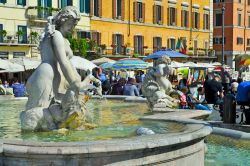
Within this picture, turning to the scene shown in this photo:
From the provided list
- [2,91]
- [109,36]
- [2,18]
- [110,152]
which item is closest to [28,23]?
Answer: [2,18]

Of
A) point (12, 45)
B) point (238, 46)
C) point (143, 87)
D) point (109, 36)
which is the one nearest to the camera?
point (143, 87)

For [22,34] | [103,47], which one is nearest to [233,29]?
[103,47]

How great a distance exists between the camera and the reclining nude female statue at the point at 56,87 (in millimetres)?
6359

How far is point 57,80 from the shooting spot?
677cm

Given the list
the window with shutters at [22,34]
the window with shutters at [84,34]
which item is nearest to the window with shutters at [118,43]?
the window with shutters at [84,34]

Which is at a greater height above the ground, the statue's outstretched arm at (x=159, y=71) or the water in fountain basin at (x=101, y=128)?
the statue's outstretched arm at (x=159, y=71)

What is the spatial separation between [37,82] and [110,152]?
2161 mm

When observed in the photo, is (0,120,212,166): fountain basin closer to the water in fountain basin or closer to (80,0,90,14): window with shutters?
the water in fountain basin

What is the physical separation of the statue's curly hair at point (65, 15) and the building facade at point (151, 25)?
34485mm

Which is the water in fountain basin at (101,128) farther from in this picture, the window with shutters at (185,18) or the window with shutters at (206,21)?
the window with shutters at (206,21)

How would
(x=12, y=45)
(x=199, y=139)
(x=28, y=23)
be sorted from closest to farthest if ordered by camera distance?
(x=199, y=139)
(x=12, y=45)
(x=28, y=23)

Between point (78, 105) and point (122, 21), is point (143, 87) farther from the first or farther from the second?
point (122, 21)

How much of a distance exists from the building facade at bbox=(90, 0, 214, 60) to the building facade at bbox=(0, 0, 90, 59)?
5.90 m

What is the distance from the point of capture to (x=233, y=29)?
58.9 m
